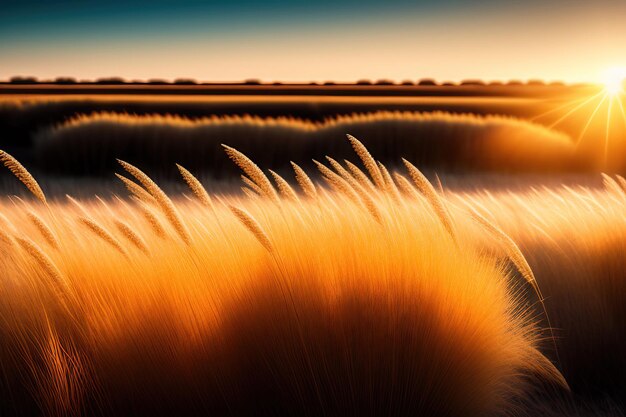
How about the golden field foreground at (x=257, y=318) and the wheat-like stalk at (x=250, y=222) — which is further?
the golden field foreground at (x=257, y=318)

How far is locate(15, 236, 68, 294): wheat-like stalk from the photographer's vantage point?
1.23 metres

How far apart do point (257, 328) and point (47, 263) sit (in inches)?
18.1

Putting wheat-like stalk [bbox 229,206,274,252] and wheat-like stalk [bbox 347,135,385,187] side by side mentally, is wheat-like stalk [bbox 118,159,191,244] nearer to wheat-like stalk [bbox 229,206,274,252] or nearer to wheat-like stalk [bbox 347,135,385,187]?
wheat-like stalk [bbox 229,206,274,252]

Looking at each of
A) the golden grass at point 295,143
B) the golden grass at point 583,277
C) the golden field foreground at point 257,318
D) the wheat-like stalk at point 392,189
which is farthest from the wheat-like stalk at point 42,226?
the golden grass at point 295,143

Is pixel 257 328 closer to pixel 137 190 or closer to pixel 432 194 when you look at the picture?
pixel 137 190

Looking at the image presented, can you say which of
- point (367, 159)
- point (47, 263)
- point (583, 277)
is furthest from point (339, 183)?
point (583, 277)

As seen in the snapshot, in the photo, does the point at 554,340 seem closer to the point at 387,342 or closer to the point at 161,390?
the point at 387,342

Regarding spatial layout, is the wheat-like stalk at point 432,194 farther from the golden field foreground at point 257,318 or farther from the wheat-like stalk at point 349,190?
the wheat-like stalk at point 349,190

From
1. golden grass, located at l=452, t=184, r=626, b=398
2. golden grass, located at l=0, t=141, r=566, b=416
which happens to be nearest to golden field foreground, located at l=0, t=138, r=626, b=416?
golden grass, located at l=0, t=141, r=566, b=416

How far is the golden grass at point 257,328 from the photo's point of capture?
4.37ft

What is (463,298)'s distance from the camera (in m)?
1.46

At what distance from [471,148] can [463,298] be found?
331 inches

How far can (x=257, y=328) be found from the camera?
1.36 meters

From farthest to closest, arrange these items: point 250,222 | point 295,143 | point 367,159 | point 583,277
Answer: point 295,143, point 583,277, point 367,159, point 250,222
